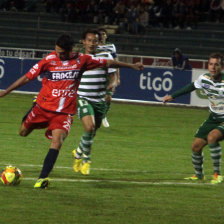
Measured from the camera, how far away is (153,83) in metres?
23.3

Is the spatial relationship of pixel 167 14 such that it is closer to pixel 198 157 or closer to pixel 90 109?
pixel 90 109

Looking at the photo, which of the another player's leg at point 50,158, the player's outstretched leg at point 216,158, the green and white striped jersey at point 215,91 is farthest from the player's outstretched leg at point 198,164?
the another player's leg at point 50,158

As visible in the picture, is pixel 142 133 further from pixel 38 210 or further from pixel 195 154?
pixel 38 210

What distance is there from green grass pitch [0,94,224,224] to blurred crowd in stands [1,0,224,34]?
14424mm

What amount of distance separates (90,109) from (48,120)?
1443 millimetres

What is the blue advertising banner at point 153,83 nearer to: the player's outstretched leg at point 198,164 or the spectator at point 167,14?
the spectator at point 167,14

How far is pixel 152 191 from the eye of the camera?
827cm

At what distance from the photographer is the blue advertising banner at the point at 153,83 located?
75.4 feet

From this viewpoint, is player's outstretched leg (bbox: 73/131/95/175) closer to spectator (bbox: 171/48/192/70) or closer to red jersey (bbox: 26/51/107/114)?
red jersey (bbox: 26/51/107/114)

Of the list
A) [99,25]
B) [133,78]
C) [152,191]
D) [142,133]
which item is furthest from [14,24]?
[152,191]

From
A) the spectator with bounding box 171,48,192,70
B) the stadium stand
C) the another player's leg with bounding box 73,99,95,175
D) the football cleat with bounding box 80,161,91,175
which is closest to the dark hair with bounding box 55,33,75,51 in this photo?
the another player's leg with bounding box 73,99,95,175

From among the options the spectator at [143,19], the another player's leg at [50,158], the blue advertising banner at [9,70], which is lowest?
the blue advertising banner at [9,70]

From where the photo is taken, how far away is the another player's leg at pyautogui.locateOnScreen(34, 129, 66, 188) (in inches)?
310

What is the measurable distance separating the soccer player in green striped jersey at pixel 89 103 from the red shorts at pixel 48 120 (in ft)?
3.96
